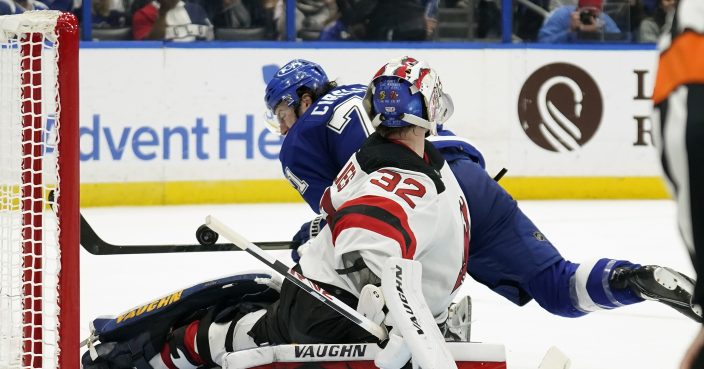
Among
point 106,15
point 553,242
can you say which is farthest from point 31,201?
point 106,15

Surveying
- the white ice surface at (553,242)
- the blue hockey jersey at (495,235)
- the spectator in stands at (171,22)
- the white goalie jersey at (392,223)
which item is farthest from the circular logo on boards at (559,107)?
the white goalie jersey at (392,223)

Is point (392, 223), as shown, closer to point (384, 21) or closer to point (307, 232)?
point (307, 232)

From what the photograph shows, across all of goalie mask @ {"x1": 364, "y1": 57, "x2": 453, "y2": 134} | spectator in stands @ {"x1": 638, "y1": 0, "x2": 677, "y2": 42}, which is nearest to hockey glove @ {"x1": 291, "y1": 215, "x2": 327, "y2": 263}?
goalie mask @ {"x1": 364, "y1": 57, "x2": 453, "y2": 134}

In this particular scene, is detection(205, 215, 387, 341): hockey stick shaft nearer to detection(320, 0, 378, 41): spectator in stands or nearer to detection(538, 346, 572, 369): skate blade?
detection(538, 346, 572, 369): skate blade

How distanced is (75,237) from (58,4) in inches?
165

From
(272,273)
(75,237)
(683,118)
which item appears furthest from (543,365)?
(683,118)

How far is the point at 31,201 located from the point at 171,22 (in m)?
4.12

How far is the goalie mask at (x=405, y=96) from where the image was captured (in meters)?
2.49

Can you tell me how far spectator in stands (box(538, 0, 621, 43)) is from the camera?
6.89 metres

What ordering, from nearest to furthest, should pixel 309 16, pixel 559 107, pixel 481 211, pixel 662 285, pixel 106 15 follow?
pixel 662 285 < pixel 481 211 < pixel 106 15 < pixel 309 16 < pixel 559 107

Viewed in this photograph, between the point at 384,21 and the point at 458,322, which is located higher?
the point at 384,21

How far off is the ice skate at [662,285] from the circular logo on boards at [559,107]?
408 cm

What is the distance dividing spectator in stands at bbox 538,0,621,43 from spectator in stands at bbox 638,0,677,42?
0.15 metres

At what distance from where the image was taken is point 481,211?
2998mm
